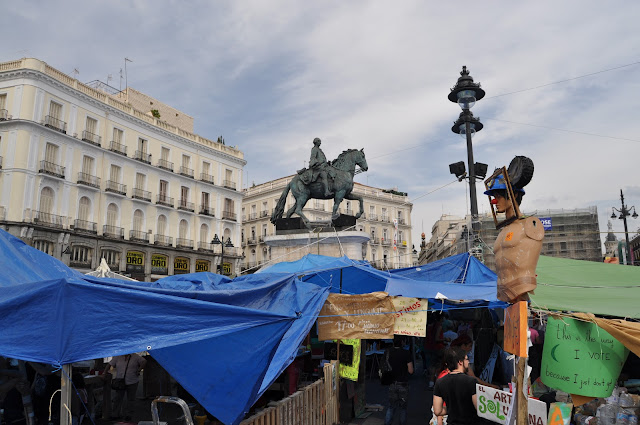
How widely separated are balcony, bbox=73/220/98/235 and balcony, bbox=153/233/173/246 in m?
4.99

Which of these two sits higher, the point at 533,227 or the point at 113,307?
the point at 533,227

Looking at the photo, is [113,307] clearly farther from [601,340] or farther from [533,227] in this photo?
[601,340]

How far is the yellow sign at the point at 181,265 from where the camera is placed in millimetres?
37375

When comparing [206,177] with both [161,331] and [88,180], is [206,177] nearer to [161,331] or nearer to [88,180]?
[88,180]

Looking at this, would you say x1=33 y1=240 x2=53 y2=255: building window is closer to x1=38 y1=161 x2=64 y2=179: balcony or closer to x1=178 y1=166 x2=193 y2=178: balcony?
x1=38 y1=161 x2=64 y2=179: balcony

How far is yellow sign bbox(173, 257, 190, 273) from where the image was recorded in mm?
37375

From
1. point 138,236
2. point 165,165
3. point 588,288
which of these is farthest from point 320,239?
point 165,165

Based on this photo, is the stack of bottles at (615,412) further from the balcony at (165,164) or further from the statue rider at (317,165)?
the balcony at (165,164)

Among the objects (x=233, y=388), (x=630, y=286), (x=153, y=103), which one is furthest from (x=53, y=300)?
(x=153, y=103)

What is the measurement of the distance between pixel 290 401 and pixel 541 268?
5.89 metres

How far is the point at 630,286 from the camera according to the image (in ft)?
24.6

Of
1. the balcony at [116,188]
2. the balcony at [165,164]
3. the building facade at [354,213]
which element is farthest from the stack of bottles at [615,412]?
the building facade at [354,213]

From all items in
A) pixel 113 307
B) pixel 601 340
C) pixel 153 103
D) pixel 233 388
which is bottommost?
pixel 233 388

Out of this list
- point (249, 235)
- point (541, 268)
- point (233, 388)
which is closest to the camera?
point (233, 388)
